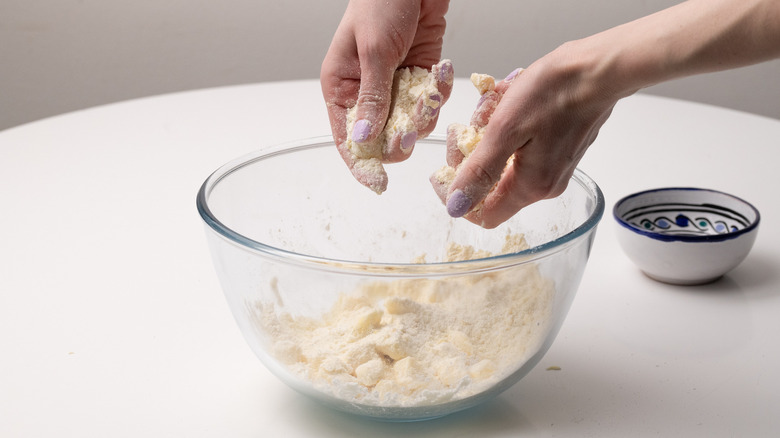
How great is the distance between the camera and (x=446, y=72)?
89 centimetres

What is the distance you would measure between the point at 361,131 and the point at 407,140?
0.18 feet

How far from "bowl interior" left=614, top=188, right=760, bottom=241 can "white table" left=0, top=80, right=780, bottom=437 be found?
71mm

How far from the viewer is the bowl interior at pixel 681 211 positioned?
3.69 ft

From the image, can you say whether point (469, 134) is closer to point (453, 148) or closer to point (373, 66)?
point (453, 148)

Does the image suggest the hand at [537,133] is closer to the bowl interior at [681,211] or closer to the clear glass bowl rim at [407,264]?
the clear glass bowl rim at [407,264]

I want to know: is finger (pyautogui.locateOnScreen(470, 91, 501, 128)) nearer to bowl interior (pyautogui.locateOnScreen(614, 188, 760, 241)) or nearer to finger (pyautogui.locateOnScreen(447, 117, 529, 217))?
finger (pyautogui.locateOnScreen(447, 117, 529, 217))

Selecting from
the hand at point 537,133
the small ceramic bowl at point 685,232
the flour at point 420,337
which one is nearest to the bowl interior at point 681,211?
the small ceramic bowl at point 685,232

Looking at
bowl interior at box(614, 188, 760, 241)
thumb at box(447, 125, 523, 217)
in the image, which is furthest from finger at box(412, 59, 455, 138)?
bowl interior at box(614, 188, 760, 241)

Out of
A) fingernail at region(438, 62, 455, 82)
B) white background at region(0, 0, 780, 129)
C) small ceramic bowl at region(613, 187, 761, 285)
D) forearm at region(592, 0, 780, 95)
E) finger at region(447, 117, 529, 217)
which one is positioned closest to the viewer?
forearm at region(592, 0, 780, 95)

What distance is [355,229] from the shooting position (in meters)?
1.07

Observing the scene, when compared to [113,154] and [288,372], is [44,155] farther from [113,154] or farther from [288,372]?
[288,372]

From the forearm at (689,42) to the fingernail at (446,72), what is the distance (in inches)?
6.8

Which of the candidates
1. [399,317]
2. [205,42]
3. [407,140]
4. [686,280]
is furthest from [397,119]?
[205,42]

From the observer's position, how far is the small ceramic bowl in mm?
1000
